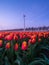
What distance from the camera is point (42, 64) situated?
2.53 m

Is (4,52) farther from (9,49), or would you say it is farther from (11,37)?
(11,37)

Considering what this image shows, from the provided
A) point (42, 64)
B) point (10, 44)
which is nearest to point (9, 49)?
point (10, 44)

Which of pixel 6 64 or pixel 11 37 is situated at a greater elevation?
pixel 11 37

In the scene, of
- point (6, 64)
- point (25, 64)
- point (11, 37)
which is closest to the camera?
point (6, 64)

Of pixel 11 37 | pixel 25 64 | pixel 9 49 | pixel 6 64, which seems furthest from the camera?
pixel 11 37

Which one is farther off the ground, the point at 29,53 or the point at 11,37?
the point at 11,37

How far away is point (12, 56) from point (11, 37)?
319mm

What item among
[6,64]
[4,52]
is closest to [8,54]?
[4,52]

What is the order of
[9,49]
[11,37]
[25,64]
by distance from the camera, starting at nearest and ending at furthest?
[25,64], [9,49], [11,37]

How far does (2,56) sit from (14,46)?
0.72ft

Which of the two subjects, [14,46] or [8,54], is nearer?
[14,46]

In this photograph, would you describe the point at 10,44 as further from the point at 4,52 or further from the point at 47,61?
the point at 47,61

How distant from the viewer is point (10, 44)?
2602 mm

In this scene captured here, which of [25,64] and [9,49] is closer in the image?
[25,64]
